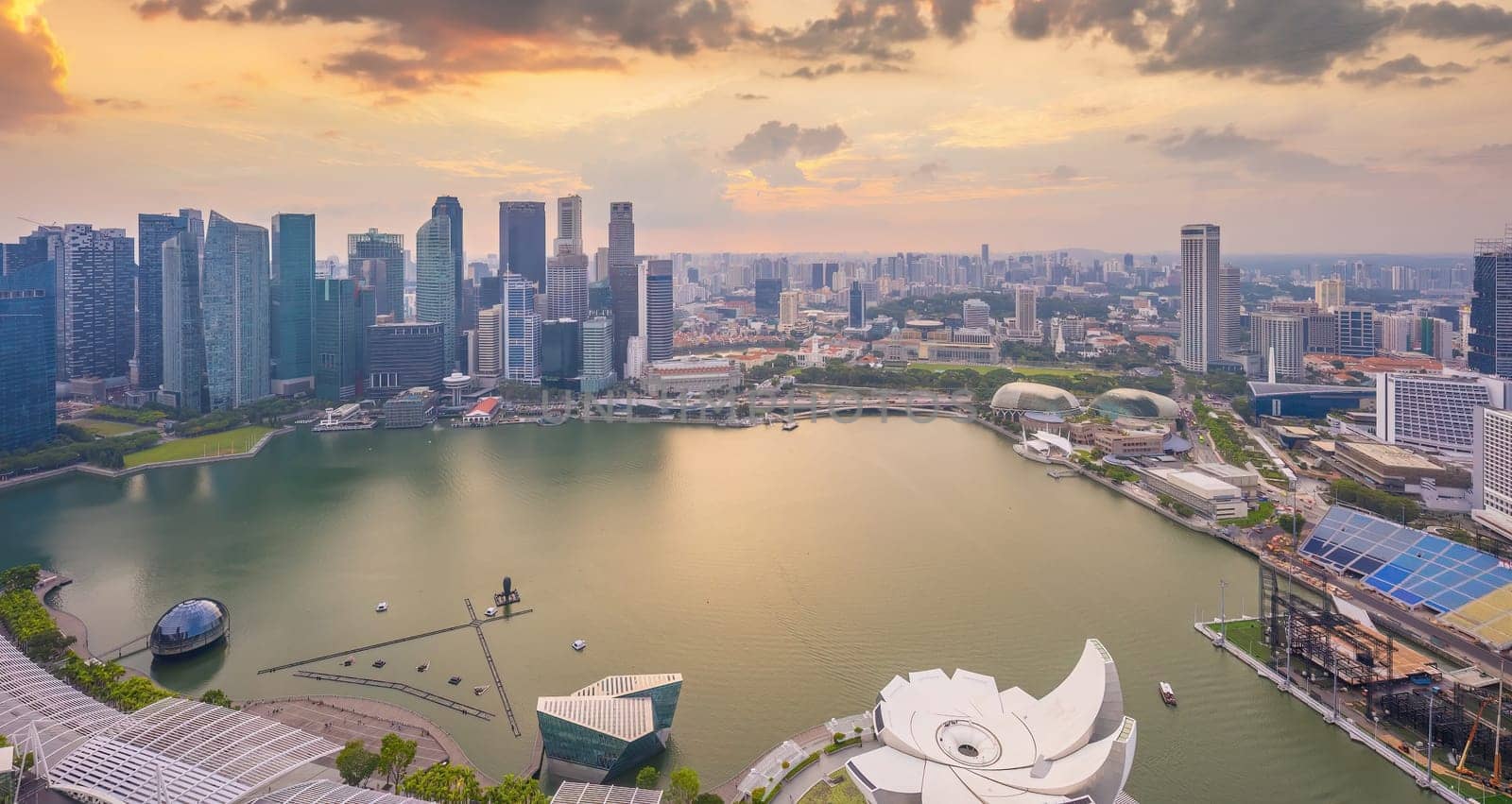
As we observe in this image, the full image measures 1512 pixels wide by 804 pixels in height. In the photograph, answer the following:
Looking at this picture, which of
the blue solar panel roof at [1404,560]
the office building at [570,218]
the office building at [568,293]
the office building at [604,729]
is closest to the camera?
the office building at [604,729]

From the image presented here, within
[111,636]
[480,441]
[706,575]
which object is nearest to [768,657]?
[706,575]

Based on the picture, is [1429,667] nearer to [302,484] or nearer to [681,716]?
[681,716]

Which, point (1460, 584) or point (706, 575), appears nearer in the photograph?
point (1460, 584)

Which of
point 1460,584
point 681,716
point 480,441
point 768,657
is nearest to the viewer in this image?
point 681,716

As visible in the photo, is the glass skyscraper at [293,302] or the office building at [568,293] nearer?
the glass skyscraper at [293,302]

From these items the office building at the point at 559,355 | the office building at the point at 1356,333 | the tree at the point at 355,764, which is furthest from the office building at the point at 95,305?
the office building at the point at 1356,333

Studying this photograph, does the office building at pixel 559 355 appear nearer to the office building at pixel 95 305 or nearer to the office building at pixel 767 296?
the office building at pixel 95 305

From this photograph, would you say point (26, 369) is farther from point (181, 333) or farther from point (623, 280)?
point (623, 280)

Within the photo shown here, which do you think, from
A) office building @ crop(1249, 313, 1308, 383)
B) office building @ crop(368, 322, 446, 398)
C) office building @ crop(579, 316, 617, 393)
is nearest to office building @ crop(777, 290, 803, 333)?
office building @ crop(579, 316, 617, 393)
